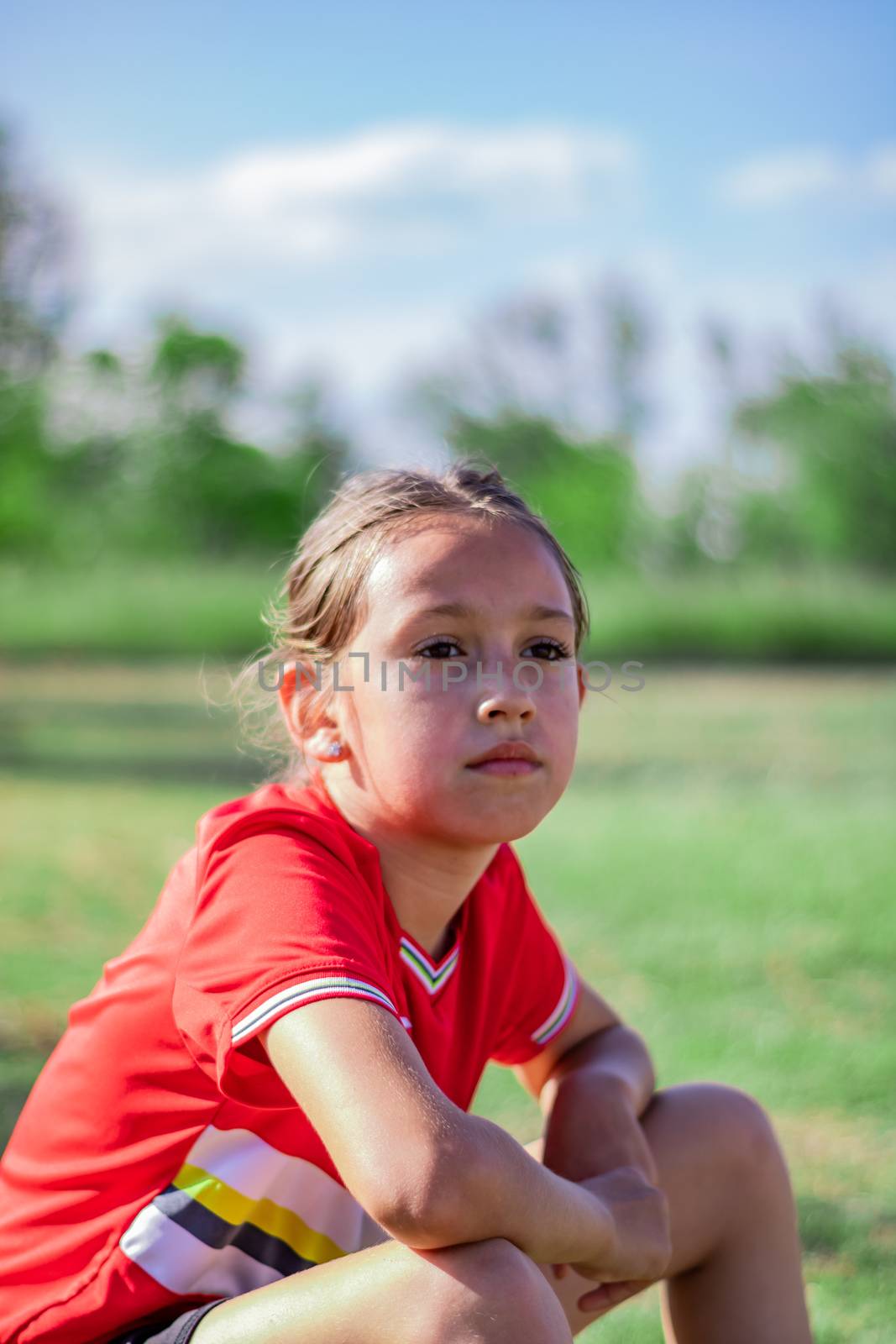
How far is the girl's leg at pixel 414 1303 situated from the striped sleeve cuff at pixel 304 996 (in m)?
0.19

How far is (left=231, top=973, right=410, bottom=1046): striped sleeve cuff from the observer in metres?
1.10

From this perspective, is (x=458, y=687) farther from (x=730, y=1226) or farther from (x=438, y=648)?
(x=730, y=1226)

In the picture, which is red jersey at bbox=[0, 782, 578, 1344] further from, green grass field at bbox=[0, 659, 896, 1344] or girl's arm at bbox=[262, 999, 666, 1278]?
green grass field at bbox=[0, 659, 896, 1344]

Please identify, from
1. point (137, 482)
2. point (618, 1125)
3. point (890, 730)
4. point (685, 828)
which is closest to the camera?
point (618, 1125)

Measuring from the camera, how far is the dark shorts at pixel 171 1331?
3.83 ft

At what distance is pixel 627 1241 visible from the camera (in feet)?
4.31

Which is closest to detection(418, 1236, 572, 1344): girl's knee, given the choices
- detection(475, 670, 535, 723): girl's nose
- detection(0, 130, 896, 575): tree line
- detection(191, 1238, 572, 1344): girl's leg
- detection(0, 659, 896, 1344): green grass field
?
detection(191, 1238, 572, 1344): girl's leg

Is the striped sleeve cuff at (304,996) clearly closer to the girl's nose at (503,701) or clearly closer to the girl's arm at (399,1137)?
the girl's arm at (399,1137)

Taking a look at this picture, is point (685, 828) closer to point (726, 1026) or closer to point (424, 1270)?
point (726, 1026)

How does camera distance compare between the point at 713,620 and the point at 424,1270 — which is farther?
the point at 713,620

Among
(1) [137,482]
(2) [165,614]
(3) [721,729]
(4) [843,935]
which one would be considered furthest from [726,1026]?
(1) [137,482]

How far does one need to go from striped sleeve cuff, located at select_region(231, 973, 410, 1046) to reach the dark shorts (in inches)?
9.9

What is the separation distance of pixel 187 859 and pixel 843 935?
108 inches

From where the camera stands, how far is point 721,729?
27.2 ft
